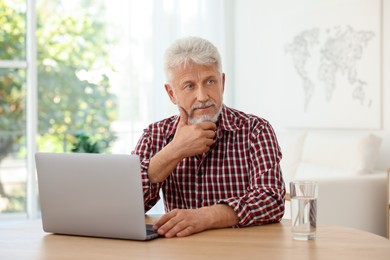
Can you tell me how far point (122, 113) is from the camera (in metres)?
5.70

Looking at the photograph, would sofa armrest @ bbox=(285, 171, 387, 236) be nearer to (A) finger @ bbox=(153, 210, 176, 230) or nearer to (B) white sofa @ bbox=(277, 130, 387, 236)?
(B) white sofa @ bbox=(277, 130, 387, 236)

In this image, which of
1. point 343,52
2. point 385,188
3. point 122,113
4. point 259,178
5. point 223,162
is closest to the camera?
point 259,178

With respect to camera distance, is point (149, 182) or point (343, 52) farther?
point (343, 52)

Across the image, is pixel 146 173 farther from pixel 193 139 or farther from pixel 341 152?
pixel 341 152

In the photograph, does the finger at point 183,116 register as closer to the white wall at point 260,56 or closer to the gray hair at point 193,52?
the gray hair at point 193,52

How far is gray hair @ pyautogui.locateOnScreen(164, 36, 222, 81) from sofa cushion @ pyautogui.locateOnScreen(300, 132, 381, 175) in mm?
2297

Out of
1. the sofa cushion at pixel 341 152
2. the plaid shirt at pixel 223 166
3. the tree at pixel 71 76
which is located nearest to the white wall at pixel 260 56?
the sofa cushion at pixel 341 152

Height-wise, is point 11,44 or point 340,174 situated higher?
point 11,44

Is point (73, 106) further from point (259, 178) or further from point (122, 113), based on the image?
point (259, 178)

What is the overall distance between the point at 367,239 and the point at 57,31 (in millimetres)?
5857

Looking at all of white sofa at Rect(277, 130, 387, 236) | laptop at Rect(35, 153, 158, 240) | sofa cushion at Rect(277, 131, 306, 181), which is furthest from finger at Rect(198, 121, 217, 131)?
sofa cushion at Rect(277, 131, 306, 181)

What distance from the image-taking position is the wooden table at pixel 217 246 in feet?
5.39

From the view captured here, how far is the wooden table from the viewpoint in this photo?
1.64 meters

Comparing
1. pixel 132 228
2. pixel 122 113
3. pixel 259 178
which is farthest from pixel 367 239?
pixel 122 113
